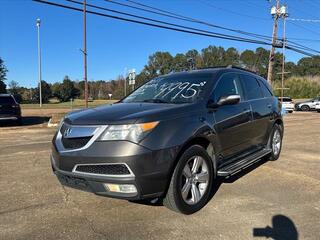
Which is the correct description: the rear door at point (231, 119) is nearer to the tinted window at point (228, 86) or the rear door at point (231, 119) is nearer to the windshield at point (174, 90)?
the tinted window at point (228, 86)

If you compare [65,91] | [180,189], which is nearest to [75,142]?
[180,189]

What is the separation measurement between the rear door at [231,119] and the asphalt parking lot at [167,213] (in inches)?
25.6

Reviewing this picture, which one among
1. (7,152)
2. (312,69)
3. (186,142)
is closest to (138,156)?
(186,142)

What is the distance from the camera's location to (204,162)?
5094 mm

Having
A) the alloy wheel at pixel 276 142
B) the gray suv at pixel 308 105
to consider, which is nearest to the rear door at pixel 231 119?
the alloy wheel at pixel 276 142

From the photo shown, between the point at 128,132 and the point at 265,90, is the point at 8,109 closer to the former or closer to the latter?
the point at 265,90

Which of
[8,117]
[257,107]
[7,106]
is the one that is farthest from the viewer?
[8,117]

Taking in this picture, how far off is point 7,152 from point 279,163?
648cm

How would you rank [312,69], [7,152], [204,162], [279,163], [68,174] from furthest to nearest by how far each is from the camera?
1. [312,69]
2. [7,152]
3. [279,163]
4. [204,162]
5. [68,174]

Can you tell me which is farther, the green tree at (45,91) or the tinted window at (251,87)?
the green tree at (45,91)

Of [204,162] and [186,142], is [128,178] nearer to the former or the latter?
[186,142]

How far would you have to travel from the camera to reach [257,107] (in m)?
6.88

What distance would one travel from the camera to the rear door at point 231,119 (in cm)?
556

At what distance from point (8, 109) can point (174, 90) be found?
46.0 ft
